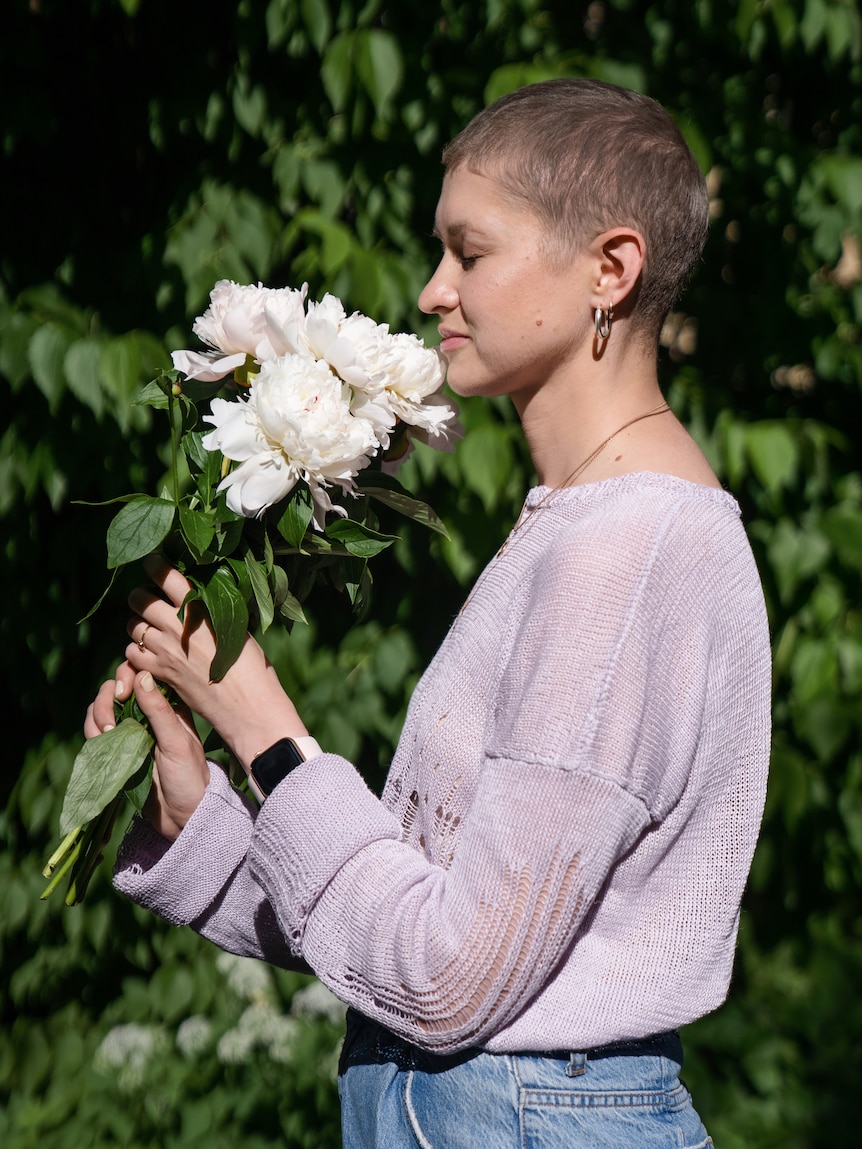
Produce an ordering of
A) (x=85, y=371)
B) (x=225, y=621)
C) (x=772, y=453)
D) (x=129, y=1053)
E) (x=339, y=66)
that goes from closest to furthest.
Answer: (x=225, y=621) → (x=85, y=371) → (x=339, y=66) → (x=772, y=453) → (x=129, y=1053)

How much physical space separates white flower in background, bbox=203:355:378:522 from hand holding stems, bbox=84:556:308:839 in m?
0.15

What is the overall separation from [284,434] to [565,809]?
19.6 inches

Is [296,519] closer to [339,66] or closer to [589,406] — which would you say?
[589,406]

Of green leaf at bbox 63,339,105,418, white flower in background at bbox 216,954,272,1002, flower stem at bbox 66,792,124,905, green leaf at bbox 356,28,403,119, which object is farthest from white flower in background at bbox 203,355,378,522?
white flower in background at bbox 216,954,272,1002

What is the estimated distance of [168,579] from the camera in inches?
49.8

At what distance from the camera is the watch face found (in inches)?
45.9

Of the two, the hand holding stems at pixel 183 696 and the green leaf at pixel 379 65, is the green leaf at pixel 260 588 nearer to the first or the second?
the hand holding stems at pixel 183 696

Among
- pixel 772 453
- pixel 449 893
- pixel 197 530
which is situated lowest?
pixel 772 453

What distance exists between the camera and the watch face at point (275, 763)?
3.83 feet

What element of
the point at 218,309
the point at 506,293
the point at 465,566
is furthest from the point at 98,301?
the point at 506,293

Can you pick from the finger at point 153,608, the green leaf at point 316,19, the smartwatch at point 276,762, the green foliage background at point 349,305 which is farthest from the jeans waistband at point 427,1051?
the green leaf at point 316,19

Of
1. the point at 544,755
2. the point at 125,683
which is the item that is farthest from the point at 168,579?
the point at 544,755

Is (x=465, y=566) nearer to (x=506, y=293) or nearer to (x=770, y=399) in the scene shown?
(x=770, y=399)

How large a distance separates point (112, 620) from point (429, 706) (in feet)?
5.79
